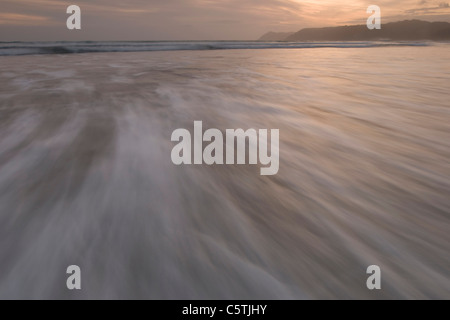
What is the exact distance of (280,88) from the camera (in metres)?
3.64

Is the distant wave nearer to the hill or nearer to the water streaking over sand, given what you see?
the water streaking over sand

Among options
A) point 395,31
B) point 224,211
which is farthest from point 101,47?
point 395,31

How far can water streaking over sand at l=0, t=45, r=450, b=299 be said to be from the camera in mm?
735

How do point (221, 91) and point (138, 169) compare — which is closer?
point (138, 169)

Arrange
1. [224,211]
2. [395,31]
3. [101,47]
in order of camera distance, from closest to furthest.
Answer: [224,211], [101,47], [395,31]

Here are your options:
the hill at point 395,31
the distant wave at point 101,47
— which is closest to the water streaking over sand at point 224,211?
the distant wave at point 101,47

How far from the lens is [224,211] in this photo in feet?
3.43

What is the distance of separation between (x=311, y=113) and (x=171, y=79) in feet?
8.74

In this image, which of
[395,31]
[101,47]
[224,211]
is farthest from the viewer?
[395,31]

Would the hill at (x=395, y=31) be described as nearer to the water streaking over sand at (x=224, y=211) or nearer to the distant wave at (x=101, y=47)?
the distant wave at (x=101, y=47)

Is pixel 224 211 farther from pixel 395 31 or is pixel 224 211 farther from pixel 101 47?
pixel 395 31

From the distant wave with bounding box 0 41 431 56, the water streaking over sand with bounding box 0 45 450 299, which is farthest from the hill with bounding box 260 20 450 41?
the water streaking over sand with bounding box 0 45 450 299

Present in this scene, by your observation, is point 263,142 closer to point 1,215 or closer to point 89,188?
point 89,188
